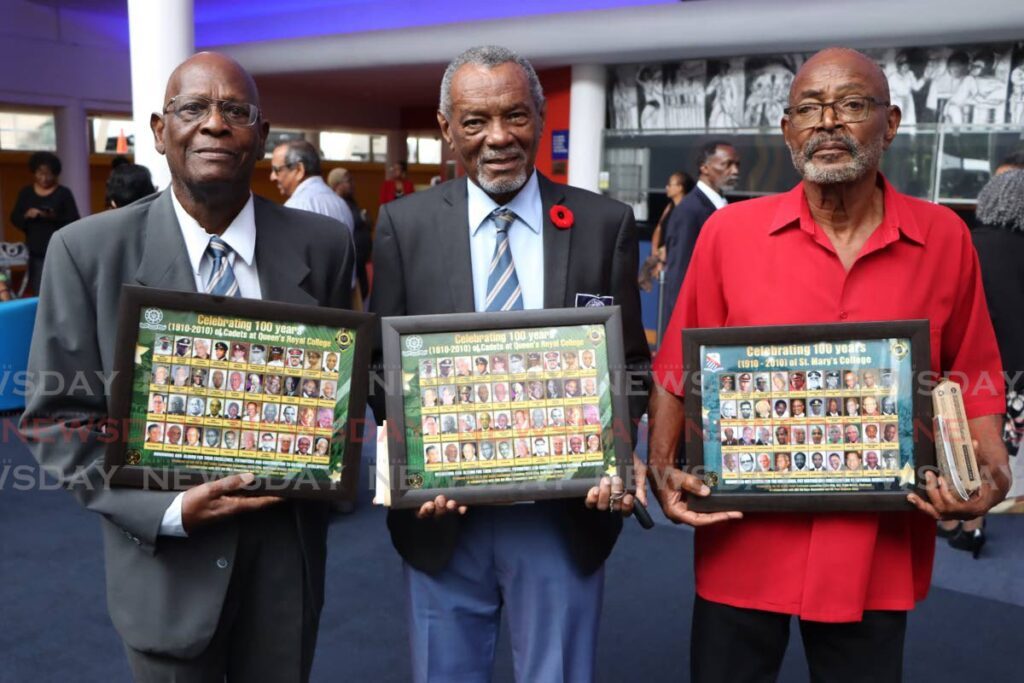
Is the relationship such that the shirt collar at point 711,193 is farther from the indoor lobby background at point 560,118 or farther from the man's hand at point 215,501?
the man's hand at point 215,501

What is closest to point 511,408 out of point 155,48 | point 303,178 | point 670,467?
point 670,467

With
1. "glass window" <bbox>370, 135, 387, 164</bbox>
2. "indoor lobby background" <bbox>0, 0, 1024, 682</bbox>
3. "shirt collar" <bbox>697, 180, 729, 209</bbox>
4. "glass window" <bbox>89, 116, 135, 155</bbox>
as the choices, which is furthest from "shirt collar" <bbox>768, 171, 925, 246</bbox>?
"glass window" <bbox>370, 135, 387, 164</bbox>

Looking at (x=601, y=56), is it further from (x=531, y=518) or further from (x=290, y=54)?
(x=531, y=518)

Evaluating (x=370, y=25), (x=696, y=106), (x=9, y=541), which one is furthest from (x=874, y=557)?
(x=370, y=25)

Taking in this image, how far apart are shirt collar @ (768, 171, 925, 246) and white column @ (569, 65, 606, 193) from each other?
836 cm

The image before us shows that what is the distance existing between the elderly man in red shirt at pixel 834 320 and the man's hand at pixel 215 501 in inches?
34.4

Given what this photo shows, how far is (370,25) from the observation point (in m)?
11.4

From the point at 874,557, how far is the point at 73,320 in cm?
167

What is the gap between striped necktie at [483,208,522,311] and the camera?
6.17ft

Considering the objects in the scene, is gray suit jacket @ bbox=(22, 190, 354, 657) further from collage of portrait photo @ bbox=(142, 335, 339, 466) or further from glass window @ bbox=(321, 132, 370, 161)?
glass window @ bbox=(321, 132, 370, 161)

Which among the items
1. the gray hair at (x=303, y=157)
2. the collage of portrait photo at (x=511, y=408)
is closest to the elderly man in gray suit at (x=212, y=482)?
the collage of portrait photo at (x=511, y=408)

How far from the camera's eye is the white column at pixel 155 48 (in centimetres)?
672

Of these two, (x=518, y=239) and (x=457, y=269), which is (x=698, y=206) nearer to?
(x=518, y=239)

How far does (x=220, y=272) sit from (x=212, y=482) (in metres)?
0.41
